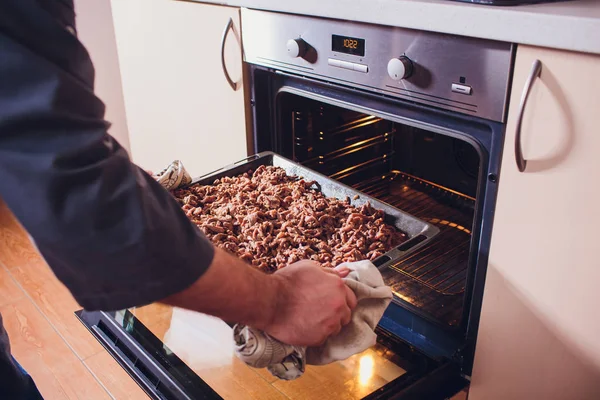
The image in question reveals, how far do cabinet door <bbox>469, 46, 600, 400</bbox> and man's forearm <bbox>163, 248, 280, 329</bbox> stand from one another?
46 cm

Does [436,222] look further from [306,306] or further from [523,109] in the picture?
[306,306]

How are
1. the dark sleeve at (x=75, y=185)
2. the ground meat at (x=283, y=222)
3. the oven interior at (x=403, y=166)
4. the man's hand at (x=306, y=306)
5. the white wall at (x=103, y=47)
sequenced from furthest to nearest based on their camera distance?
the white wall at (x=103, y=47) < the oven interior at (x=403, y=166) < the ground meat at (x=283, y=222) < the man's hand at (x=306, y=306) < the dark sleeve at (x=75, y=185)

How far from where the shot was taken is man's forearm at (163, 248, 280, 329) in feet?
1.95

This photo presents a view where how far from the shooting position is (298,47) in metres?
1.24

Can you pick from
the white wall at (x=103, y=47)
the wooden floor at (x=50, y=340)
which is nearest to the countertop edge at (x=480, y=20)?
the wooden floor at (x=50, y=340)

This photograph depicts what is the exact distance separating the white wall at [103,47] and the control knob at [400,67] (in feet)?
5.60

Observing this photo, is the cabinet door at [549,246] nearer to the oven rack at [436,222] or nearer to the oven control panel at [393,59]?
the oven control panel at [393,59]

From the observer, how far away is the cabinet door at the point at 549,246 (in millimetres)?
856

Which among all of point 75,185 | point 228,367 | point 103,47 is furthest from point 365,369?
point 103,47

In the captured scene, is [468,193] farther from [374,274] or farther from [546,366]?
[374,274]

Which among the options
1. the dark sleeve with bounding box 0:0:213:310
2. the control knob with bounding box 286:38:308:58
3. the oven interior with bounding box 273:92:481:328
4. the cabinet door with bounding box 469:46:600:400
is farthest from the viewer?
the oven interior with bounding box 273:92:481:328

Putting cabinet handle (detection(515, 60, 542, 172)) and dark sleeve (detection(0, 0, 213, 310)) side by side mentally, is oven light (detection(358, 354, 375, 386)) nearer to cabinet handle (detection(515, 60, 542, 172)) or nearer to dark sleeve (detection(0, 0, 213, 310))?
cabinet handle (detection(515, 60, 542, 172))

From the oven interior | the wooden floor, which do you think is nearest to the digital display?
the oven interior

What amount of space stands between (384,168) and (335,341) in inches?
31.9
